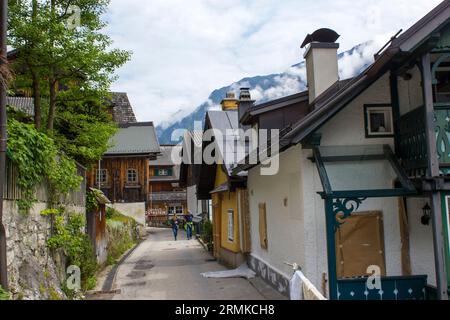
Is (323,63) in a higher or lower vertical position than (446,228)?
higher

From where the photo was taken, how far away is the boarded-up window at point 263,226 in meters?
13.1

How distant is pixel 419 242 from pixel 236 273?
7.32 metres

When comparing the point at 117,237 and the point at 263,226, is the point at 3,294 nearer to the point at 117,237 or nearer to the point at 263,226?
the point at 263,226

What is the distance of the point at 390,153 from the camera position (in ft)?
29.9

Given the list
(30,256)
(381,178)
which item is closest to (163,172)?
(381,178)

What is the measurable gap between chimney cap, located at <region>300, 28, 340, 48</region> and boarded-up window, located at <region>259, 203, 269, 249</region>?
5.05 metres

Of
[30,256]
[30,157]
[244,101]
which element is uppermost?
[244,101]

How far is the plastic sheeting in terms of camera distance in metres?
14.6

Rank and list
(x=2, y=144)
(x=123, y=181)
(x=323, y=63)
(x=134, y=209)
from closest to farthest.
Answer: (x=2, y=144) < (x=323, y=63) < (x=134, y=209) < (x=123, y=181)

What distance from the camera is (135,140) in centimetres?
3912

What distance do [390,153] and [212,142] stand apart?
12138 mm

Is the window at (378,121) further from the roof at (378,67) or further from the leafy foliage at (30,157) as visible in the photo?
the leafy foliage at (30,157)

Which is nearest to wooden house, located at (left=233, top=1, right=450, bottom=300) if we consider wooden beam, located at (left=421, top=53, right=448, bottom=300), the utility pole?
wooden beam, located at (left=421, top=53, right=448, bottom=300)
